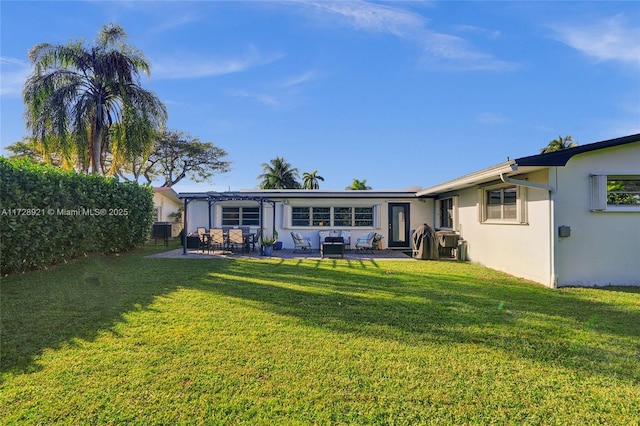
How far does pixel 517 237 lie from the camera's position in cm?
782

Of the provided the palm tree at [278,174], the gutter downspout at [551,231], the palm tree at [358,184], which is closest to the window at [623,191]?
the gutter downspout at [551,231]

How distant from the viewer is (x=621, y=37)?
800 centimetres

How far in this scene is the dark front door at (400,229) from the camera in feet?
46.2

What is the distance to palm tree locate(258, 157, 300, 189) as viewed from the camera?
37250 mm

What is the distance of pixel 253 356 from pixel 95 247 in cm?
942

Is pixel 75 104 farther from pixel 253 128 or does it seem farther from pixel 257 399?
pixel 257 399

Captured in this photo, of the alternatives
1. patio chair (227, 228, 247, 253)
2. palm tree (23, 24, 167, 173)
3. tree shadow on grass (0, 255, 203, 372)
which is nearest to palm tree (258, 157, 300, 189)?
palm tree (23, 24, 167, 173)

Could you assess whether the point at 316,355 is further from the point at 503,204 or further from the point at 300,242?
the point at 300,242

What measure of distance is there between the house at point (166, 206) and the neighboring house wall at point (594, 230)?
20034 mm

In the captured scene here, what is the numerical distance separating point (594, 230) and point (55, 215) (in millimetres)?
13322

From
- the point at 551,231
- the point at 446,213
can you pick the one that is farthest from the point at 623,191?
the point at 446,213

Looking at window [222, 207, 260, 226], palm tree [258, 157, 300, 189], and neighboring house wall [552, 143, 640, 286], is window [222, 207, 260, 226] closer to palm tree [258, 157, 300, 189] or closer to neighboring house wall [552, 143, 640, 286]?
neighboring house wall [552, 143, 640, 286]

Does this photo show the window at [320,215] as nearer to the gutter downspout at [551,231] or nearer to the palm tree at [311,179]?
the gutter downspout at [551,231]

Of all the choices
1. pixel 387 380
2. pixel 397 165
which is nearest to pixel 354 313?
pixel 387 380
